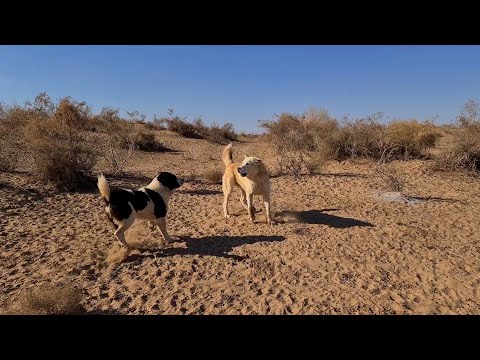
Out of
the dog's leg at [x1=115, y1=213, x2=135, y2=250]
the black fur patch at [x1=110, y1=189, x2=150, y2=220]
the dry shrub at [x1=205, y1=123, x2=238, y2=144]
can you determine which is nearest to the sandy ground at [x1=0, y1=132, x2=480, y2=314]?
the dog's leg at [x1=115, y1=213, x2=135, y2=250]

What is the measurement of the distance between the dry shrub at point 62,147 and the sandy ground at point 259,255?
0.54 metres

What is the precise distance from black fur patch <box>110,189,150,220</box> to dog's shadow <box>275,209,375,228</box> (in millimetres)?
3103

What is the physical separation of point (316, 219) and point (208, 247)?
9.30 ft

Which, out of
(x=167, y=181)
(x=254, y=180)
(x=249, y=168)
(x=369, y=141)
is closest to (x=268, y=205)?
(x=254, y=180)

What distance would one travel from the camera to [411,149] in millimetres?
14961

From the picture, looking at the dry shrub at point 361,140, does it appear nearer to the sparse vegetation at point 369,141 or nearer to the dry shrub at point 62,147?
the sparse vegetation at point 369,141

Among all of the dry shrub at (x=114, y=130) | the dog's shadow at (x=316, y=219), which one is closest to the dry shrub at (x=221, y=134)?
the dry shrub at (x=114, y=130)

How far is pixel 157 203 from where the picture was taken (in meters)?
6.09

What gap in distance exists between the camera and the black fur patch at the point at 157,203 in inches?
238

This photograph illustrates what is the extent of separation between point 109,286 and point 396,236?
5191 millimetres

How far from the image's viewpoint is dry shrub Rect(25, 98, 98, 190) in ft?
32.7

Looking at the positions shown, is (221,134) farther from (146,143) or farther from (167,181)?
(167,181)
